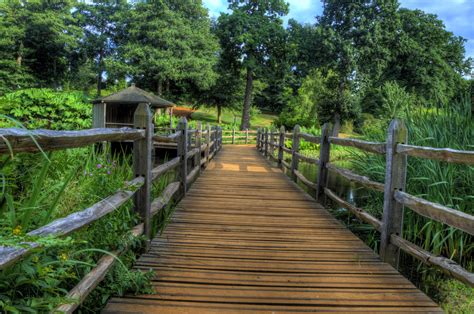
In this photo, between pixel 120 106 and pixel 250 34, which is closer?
pixel 120 106

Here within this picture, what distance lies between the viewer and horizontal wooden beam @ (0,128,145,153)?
1.32 m

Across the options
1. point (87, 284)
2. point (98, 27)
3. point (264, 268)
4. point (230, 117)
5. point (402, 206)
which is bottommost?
point (264, 268)

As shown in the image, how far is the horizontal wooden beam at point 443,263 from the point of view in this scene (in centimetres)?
213

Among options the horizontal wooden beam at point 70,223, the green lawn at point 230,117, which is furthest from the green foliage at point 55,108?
the green lawn at point 230,117

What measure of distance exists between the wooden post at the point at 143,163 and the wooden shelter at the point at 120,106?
13.7 metres

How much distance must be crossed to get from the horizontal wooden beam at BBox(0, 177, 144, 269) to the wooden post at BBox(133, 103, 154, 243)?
245 mm

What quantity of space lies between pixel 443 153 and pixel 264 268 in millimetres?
1523

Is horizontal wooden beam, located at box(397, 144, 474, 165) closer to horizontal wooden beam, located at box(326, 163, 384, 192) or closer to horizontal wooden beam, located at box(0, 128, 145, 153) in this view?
horizontal wooden beam, located at box(326, 163, 384, 192)

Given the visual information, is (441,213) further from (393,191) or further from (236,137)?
(236,137)

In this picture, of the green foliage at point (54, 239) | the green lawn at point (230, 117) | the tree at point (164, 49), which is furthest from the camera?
the green lawn at point (230, 117)

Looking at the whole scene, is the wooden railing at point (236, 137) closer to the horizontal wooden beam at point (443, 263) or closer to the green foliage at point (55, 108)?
the green foliage at point (55, 108)

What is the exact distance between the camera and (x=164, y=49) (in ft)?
104

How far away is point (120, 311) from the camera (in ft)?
6.78

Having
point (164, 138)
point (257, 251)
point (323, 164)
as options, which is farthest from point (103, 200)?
point (323, 164)
